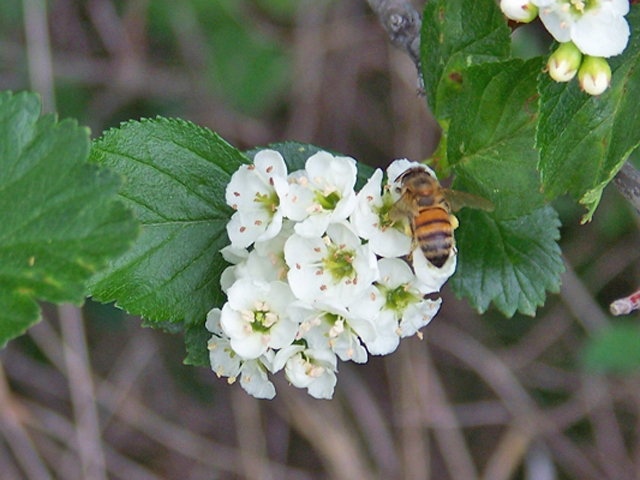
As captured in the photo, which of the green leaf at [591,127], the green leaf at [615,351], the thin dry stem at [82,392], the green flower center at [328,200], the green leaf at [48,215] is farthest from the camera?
the thin dry stem at [82,392]

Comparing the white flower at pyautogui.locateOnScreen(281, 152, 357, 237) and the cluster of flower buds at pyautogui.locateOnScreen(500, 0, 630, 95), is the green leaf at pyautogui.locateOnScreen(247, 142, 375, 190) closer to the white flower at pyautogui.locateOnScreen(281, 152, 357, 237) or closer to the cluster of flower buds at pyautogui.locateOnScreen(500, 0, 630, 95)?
the white flower at pyautogui.locateOnScreen(281, 152, 357, 237)

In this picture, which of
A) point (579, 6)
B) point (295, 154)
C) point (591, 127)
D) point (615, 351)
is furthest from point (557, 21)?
point (615, 351)

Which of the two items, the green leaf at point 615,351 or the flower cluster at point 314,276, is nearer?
the flower cluster at point 314,276

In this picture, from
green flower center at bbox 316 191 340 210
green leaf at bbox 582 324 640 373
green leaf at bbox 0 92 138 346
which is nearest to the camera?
green leaf at bbox 0 92 138 346

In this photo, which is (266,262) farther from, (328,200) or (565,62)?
(565,62)

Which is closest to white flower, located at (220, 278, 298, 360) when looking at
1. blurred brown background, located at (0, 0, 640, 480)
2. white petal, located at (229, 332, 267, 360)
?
white petal, located at (229, 332, 267, 360)

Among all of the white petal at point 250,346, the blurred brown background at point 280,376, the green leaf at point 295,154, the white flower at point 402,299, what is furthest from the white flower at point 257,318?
the blurred brown background at point 280,376

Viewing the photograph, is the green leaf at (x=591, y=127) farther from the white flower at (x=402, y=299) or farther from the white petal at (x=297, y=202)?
the white petal at (x=297, y=202)
